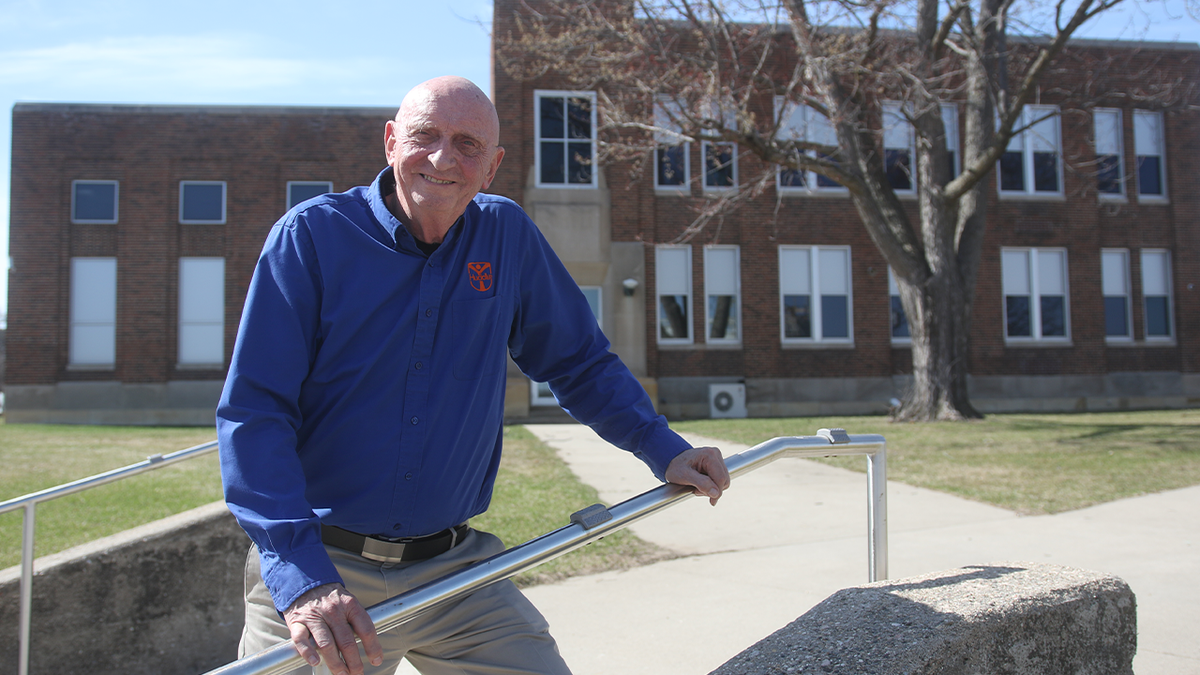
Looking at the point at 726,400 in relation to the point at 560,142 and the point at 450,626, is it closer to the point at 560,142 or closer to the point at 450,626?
the point at 560,142

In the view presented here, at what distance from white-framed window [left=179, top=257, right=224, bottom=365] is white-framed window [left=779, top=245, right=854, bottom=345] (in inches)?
535

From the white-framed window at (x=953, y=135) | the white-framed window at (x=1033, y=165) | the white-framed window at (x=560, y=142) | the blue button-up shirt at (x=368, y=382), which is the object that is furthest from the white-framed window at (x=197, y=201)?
the blue button-up shirt at (x=368, y=382)

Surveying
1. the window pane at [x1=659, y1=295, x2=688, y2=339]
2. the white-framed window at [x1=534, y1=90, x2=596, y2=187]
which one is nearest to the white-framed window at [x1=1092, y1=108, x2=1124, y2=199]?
the window pane at [x1=659, y1=295, x2=688, y2=339]

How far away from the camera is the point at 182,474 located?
32.5 ft

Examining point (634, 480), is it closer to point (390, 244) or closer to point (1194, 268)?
point (390, 244)

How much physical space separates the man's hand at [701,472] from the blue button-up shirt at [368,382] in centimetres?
4

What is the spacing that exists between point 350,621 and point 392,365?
58 cm

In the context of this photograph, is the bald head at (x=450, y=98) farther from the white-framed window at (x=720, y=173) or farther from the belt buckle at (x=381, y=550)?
the white-framed window at (x=720, y=173)

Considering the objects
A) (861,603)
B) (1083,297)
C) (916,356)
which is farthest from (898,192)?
(861,603)

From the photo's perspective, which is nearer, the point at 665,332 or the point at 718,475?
the point at 718,475

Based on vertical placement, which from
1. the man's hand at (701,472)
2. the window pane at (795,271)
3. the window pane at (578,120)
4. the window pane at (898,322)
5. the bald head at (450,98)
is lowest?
the man's hand at (701,472)

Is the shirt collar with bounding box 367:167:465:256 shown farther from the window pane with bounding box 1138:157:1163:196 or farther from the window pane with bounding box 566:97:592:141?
the window pane with bounding box 1138:157:1163:196

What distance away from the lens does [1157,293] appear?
72.0 feet

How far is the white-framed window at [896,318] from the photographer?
67.3ft
